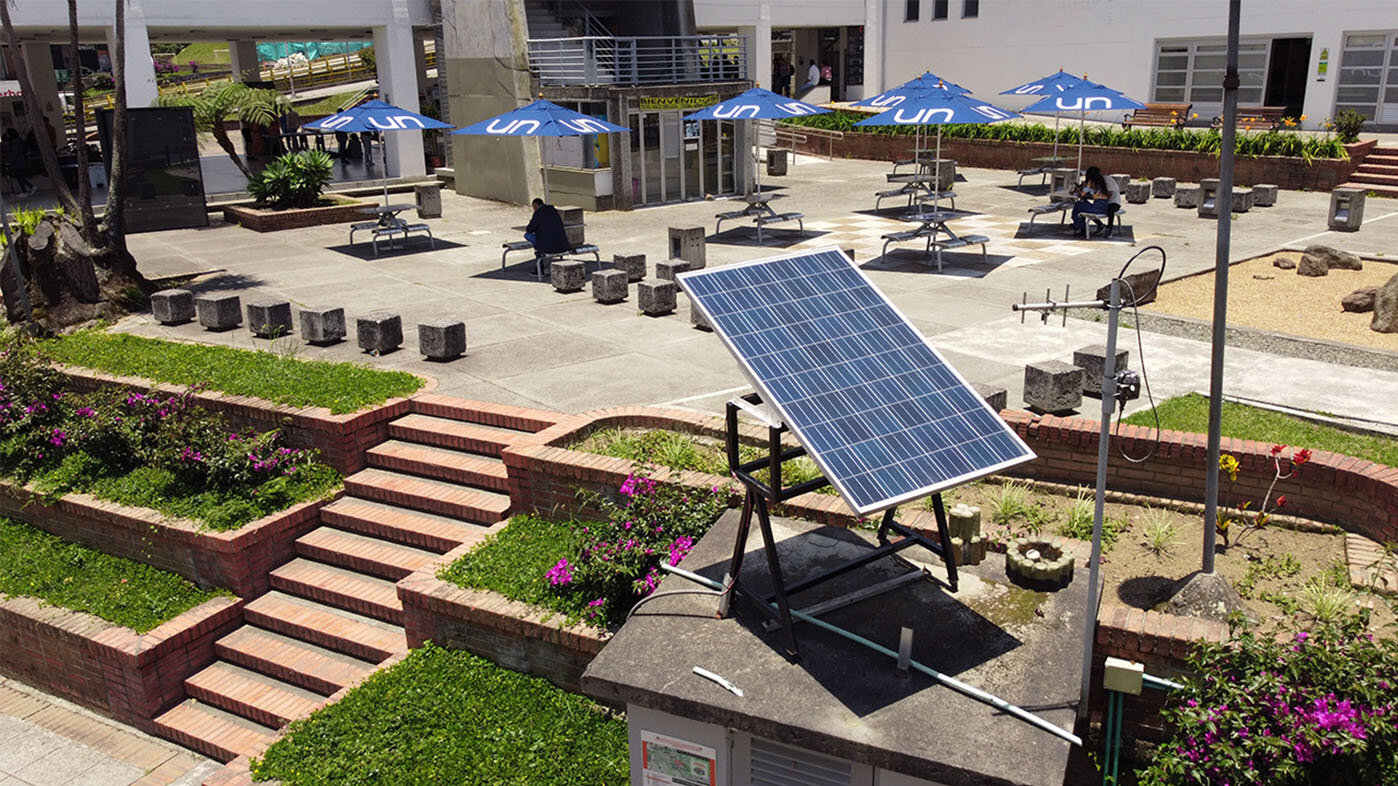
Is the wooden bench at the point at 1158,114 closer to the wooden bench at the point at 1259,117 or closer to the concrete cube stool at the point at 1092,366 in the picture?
the wooden bench at the point at 1259,117

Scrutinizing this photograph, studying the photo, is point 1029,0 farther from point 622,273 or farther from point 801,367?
point 801,367

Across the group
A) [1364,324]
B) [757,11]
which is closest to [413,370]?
[1364,324]

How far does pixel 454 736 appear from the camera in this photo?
7.15m

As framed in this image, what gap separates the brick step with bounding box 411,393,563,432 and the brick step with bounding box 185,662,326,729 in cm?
305

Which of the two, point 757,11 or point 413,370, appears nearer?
point 413,370

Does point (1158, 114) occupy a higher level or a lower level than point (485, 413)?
higher

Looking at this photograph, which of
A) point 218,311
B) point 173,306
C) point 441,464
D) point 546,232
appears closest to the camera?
point 441,464

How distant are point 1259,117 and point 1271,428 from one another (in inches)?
1087

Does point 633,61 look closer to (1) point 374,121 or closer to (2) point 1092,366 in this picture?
(1) point 374,121

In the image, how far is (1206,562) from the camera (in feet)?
22.7

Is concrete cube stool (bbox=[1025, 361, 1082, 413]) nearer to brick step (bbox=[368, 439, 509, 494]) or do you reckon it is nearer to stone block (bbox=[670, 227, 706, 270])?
→ brick step (bbox=[368, 439, 509, 494])

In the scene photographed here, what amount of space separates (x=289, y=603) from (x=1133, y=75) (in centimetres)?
3567

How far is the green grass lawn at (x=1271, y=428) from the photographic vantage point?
9047 mm

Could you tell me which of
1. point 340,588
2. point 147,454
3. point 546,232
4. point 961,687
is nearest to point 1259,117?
point 546,232
